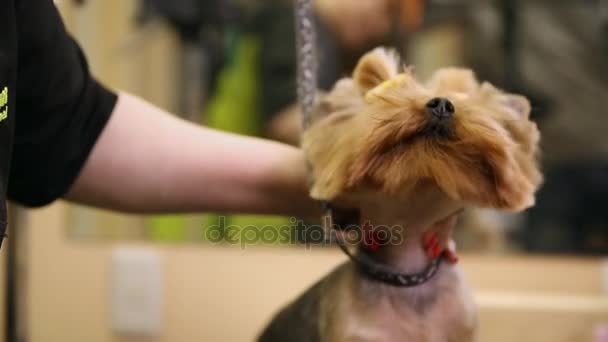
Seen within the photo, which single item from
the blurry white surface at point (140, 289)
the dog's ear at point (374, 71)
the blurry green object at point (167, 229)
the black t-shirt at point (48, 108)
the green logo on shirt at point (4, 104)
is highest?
the dog's ear at point (374, 71)

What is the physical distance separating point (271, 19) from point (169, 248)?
501mm

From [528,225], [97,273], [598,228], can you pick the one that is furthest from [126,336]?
[598,228]

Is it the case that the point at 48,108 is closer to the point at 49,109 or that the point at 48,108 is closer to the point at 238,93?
the point at 49,109

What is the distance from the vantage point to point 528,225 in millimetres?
1445

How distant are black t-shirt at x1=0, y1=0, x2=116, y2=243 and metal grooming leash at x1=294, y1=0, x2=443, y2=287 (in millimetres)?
212

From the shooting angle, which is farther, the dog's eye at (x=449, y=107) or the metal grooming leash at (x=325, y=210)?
the metal grooming leash at (x=325, y=210)

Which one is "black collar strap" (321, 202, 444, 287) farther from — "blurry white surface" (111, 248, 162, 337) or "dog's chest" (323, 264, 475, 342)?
"blurry white surface" (111, 248, 162, 337)

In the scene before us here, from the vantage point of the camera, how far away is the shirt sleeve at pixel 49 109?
73cm

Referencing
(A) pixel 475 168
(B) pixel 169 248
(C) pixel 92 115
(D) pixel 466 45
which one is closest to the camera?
(A) pixel 475 168

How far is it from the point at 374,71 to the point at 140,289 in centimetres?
97

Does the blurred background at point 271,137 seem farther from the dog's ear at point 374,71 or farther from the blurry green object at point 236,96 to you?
the dog's ear at point 374,71

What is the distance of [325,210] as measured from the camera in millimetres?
734

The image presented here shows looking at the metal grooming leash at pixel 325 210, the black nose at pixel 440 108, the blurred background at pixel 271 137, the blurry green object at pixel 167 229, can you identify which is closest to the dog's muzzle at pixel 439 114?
the black nose at pixel 440 108

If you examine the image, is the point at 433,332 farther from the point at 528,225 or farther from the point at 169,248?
the point at 169,248
